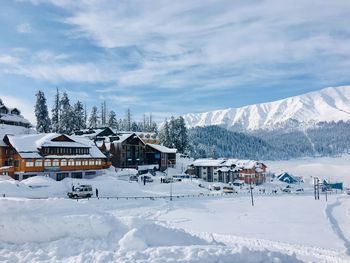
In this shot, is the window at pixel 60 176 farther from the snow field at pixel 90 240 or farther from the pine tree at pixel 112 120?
the pine tree at pixel 112 120

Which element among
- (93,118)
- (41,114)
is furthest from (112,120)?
(41,114)

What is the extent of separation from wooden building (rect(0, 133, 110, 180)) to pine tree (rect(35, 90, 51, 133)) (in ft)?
101

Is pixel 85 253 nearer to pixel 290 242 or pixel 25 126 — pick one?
pixel 290 242

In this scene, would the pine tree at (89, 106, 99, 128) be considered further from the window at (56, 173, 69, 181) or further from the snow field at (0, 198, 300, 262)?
the snow field at (0, 198, 300, 262)

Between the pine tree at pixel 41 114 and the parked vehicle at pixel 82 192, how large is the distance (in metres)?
48.2

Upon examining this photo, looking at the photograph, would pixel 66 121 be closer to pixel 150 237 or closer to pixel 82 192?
pixel 82 192

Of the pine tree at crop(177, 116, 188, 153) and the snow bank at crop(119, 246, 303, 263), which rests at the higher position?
the pine tree at crop(177, 116, 188, 153)

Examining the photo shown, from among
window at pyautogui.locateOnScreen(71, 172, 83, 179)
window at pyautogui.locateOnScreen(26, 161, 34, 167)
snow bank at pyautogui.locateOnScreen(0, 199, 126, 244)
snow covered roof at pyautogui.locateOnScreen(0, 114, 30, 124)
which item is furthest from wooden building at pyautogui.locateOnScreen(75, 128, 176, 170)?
snow bank at pyautogui.locateOnScreen(0, 199, 126, 244)

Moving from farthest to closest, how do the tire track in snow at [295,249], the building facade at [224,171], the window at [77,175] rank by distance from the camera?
1. the building facade at [224,171]
2. the window at [77,175]
3. the tire track in snow at [295,249]

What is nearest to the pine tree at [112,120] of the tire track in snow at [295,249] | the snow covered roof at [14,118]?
the snow covered roof at [14,118]

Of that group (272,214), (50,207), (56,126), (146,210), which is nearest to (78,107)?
Answer: (56,126)

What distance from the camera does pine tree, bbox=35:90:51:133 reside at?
9462 cm

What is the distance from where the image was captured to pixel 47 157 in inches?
2387

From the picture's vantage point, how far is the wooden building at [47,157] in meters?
58.4
